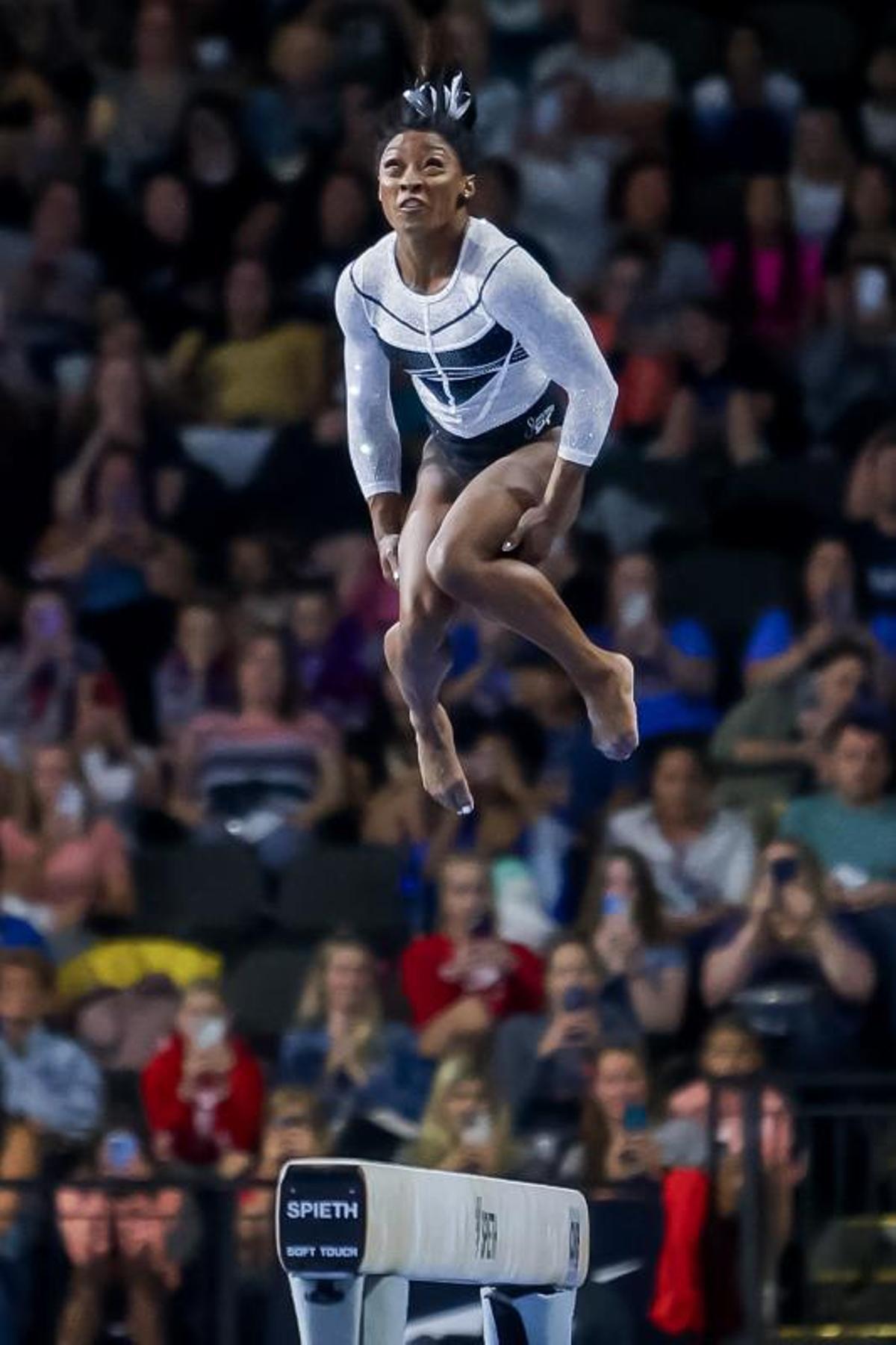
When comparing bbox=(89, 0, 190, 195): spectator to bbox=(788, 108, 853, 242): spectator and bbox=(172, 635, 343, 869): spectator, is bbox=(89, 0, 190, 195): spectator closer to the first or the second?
bbox=(788, 108, 853, 242): spectator

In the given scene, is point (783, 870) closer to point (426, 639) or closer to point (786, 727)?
point (786, 727)

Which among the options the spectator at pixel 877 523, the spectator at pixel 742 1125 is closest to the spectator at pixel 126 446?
the spectator at pixel 877 523

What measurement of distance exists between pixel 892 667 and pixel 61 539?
111 inches

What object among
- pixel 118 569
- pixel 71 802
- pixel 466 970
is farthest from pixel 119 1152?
pixel 118 569

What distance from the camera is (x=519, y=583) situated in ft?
17.8

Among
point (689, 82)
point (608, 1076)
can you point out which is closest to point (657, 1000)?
point (608, 1076)

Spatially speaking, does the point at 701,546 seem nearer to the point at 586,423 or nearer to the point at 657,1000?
the point at 657,1000

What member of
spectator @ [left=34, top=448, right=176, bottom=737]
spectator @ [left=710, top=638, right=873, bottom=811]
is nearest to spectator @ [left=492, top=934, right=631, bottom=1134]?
spectator @ [left=710, top=638, right=873, bottom=811]

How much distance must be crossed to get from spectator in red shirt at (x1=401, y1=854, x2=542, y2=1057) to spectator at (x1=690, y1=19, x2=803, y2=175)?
10.7ft

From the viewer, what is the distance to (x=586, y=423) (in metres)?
5.39

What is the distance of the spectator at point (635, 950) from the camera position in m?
7.98

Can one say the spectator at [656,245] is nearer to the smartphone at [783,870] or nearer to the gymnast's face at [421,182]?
the smartphone at [783,870]

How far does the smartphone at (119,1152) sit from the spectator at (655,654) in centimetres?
203

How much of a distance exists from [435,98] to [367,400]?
2.13 feet
